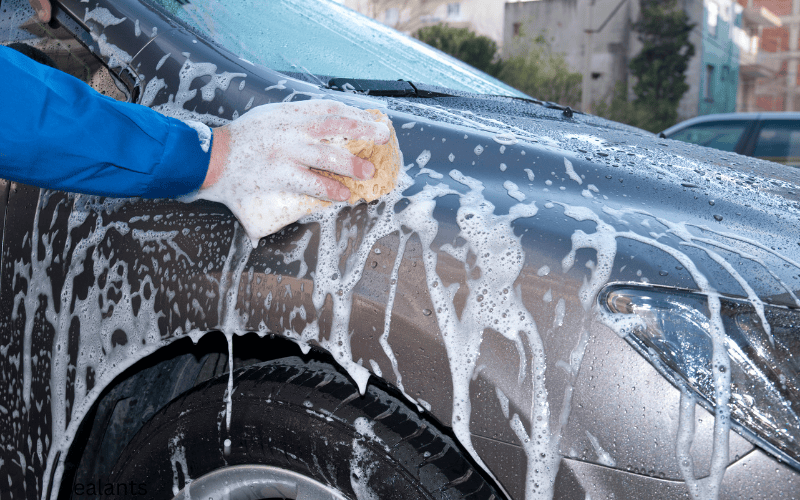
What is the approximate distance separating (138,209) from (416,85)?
2.77ft

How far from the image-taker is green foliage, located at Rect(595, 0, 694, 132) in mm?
19469

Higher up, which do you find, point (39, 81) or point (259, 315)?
point (39, 81)

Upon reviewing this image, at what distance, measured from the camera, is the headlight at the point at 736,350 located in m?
0.78

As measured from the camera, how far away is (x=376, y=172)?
104 cm

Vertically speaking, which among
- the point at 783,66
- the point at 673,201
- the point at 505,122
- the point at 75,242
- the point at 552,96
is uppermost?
the point at 783,66

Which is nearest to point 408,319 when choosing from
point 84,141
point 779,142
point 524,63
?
point 84,141

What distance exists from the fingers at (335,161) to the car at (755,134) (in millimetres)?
4728

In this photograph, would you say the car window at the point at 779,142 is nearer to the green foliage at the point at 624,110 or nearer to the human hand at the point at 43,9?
the human hand at the point at 43,9

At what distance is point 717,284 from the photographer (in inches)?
33.5

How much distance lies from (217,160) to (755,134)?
18.3 ft

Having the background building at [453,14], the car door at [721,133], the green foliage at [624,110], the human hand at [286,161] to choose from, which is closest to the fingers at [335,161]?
the human hand at [286,161]

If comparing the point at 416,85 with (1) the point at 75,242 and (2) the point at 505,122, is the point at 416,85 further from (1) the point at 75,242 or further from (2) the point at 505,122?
(1) the point at 75,242

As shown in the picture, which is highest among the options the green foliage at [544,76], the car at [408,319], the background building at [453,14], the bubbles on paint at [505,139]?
the background building at [453,14]

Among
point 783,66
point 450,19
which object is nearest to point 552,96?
point 450,19
